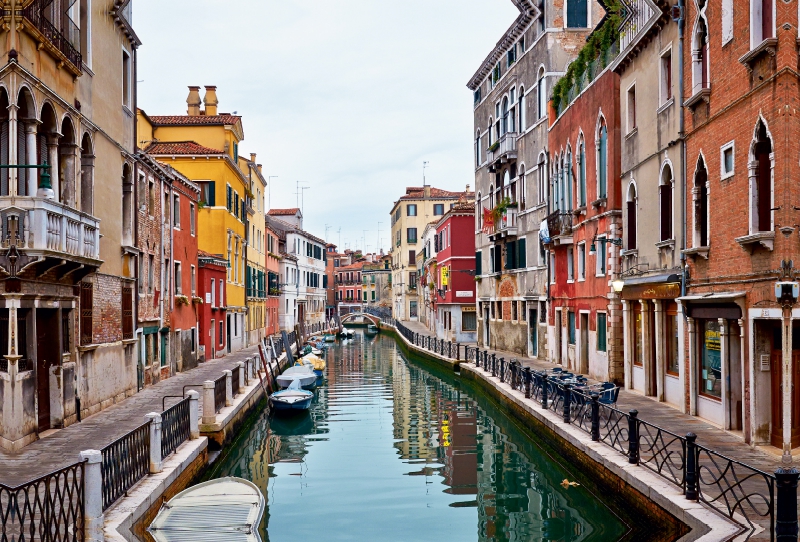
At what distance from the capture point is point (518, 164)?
32.2 metres

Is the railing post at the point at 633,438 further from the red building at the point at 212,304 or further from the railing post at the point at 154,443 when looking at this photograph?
the red building at the point at 212,304

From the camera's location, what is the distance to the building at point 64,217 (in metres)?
11.7

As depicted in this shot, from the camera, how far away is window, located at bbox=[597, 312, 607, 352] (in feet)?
70.7

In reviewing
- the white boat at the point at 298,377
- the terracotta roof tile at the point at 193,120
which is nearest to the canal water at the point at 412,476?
the white boat at the point at 298,377

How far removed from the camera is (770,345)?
11617mm

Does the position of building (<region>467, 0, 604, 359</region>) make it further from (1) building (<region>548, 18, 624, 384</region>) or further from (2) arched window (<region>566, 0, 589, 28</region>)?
(1) building (<region>548, 18, 624, 384</region>)

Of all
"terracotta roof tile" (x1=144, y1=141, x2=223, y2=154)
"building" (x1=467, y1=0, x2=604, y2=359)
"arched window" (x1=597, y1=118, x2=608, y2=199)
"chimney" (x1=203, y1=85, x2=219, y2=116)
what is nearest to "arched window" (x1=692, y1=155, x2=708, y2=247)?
"arched window" (x1=597, y1=118, x2=608, y2=199)

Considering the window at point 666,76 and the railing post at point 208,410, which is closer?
the railing post at point 208,410

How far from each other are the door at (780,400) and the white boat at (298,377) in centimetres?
1702

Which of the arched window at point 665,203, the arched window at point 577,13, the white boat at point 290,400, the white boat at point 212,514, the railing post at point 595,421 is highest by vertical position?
the arched window at point 577,13

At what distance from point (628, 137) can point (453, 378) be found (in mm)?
14536

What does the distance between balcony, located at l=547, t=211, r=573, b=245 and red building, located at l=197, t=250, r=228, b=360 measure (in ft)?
43.2

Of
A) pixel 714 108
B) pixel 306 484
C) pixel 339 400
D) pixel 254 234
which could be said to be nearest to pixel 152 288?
pixel 339 400

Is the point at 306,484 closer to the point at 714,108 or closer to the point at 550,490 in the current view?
the point at 550,490
